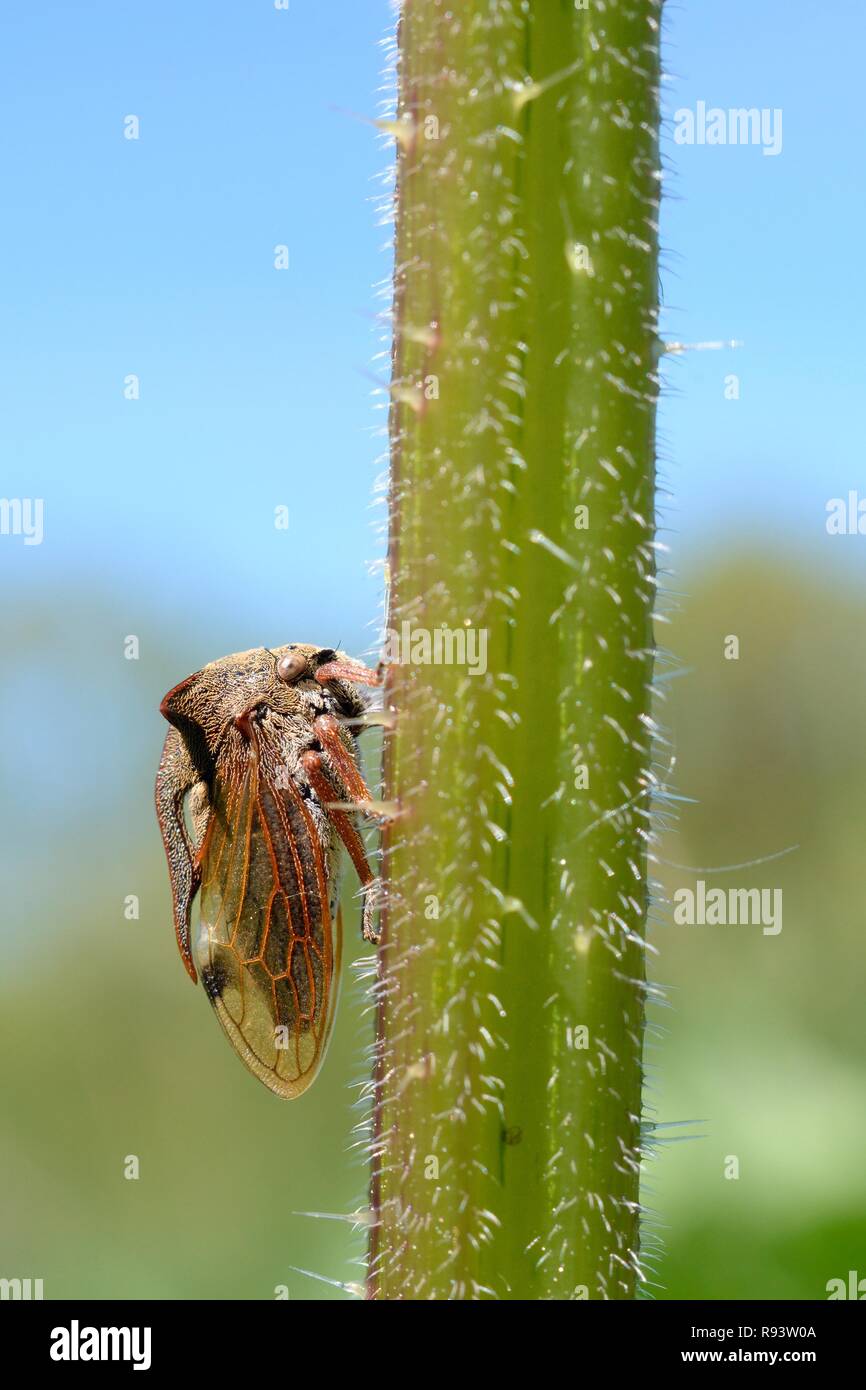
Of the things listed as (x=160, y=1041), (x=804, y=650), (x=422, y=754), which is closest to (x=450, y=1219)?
(x=422, y=754)

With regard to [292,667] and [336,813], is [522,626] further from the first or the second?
[292,667]

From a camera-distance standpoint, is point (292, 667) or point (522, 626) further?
point (292, 667)

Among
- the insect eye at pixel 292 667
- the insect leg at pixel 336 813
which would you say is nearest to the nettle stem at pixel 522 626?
the insect leg at pixel 336 813

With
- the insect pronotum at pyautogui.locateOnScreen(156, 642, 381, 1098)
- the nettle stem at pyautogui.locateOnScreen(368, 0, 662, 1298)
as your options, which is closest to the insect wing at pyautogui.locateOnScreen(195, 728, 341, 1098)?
Result: the insect pronotum at pyautogui.locateOnScreen(156, 642, 381, 1098)

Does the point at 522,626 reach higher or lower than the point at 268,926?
higher

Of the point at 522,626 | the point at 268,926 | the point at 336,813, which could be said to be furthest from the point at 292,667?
the point at 522,626

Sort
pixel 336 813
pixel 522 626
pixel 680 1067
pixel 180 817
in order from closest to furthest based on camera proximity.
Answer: pixel 522 626
pixel 336 813
pixel 180 817
pixel 680 1067

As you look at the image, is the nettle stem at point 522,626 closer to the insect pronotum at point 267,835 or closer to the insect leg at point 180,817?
the insect pronotum at point 267,835
